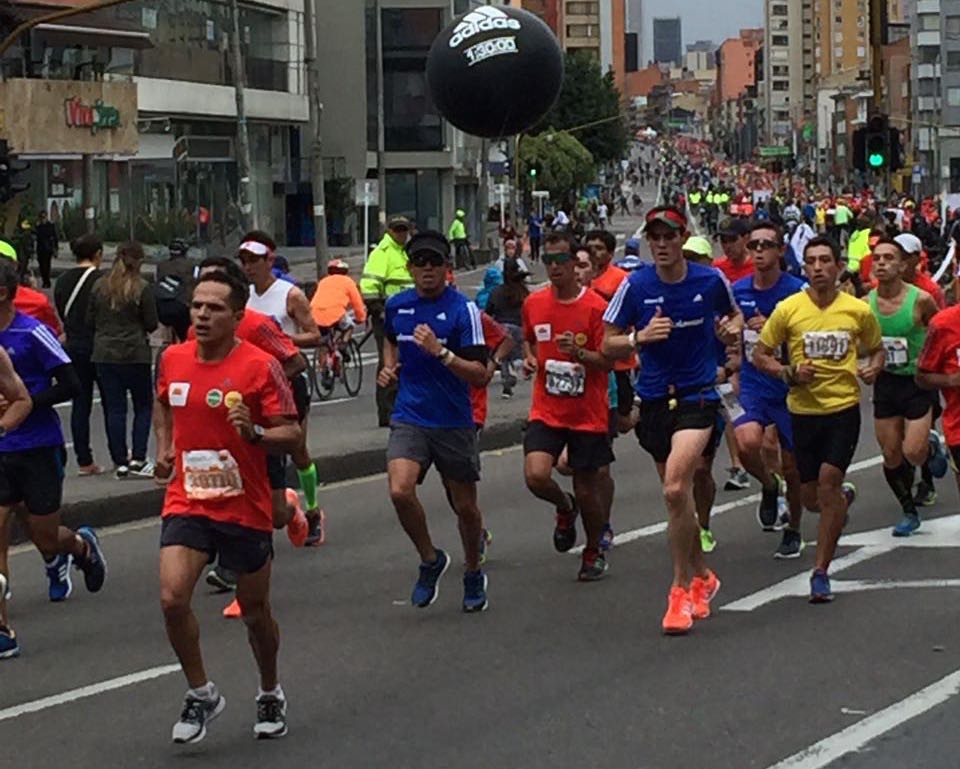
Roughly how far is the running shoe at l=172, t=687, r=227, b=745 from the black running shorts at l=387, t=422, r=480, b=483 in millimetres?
2922

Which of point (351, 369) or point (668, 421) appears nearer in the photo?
point (668, 421)

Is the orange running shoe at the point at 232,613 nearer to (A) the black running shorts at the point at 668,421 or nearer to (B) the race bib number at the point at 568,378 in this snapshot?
(B) the race bib number at the point at 568,378

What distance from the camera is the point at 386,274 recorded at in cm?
1889

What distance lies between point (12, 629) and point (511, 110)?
10.3m

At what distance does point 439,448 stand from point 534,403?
3.77 ft

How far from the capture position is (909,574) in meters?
11.8

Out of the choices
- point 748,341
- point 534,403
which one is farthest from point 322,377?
point 534,403

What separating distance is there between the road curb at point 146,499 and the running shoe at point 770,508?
413 cm

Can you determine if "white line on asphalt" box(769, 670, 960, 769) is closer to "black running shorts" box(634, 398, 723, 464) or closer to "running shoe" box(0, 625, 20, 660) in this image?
"black running shorts" box(634, 398, 723, 464)

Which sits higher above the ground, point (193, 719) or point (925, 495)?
point (193, 719)

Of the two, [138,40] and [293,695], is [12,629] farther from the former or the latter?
[138,40]

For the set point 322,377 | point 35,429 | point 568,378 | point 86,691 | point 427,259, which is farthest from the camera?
point 322,377

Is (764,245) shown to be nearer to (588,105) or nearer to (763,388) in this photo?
(763,388)

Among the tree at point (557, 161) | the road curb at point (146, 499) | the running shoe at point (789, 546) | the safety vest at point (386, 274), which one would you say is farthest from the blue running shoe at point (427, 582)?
the tree at point (557, 161)
